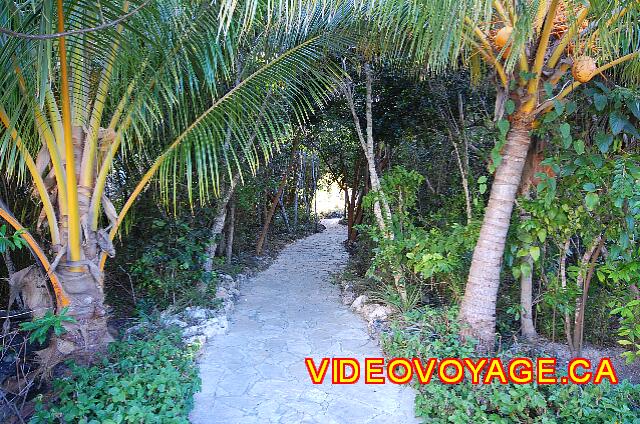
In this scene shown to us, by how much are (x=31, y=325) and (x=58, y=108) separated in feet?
4.95

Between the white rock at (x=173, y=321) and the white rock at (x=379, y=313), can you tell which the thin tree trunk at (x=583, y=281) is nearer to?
the white rock at (x=379, y=313)

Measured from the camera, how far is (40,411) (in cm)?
212

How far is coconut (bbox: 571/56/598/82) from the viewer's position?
2617 mm

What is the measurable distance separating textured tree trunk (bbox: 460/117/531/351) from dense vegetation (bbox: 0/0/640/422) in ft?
0.05

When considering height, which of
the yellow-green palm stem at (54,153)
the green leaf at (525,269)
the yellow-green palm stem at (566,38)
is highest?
the yellow-green palm stem at (566,38)

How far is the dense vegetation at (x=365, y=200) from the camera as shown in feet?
7.67

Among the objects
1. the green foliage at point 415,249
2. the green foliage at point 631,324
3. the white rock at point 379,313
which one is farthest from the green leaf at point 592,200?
the white rock at point 379,313

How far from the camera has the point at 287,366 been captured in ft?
11.0

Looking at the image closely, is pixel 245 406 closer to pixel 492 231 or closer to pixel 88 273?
pixel 88 273

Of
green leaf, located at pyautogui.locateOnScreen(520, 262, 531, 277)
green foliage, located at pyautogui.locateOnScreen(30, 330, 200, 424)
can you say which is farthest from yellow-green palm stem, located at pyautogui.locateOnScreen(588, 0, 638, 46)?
green foliage, located at pyautogui.locateOnScreen(30, 330, 200, 424)

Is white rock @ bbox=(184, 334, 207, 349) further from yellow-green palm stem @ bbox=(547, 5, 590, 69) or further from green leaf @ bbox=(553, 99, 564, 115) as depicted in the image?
yellow-green palm stem @ bbox=(547, 5, 590, 69)

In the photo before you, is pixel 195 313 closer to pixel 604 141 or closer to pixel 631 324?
pixel 631 324

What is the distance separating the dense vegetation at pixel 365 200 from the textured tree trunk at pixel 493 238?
0.01 m

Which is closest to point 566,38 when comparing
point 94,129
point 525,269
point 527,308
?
point 525,269
